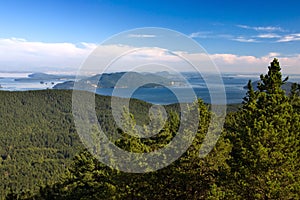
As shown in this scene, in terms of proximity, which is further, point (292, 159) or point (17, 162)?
point (17, 162)

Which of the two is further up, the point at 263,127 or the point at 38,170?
the point at 263,127

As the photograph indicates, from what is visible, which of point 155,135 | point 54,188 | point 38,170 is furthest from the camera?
point 38,170

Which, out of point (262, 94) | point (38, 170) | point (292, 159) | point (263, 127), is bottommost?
point (38, 170)

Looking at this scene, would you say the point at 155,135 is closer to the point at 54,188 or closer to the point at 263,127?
the point at 263,127

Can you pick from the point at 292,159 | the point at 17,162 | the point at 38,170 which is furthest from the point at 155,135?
the point at 17,162

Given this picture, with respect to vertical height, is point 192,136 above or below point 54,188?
above

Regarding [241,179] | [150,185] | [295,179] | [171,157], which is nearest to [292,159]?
[295,179]

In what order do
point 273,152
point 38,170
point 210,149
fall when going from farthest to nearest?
point 38,170 → point 210,149 → point 273,152

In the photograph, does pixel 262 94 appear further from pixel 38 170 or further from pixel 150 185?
pixel 38 170

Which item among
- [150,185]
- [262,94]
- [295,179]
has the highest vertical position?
[262,94]
